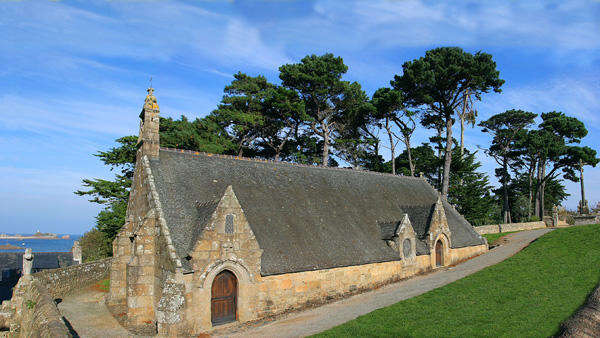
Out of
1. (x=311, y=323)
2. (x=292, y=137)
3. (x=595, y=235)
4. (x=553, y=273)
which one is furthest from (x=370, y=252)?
(x=292, y=137)

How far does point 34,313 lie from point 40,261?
29.3m

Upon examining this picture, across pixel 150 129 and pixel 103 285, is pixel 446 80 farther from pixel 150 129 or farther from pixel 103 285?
pixel 103 285

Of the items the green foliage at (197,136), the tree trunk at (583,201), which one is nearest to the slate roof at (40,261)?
the green foliage at (197,136)

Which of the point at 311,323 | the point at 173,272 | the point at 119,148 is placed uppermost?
the point at 119,148

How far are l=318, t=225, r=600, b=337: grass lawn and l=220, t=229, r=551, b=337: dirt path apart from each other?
86 cm

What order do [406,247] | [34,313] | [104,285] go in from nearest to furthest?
[34,313], [406,247], [104,285]

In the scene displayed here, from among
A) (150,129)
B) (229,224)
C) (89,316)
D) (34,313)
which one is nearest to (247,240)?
(229,224)

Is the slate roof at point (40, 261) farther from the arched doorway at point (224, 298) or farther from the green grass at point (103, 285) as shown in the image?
the arched doorway at point (224, 298)

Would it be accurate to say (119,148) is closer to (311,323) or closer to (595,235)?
(311,323)

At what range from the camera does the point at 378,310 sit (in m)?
15.2

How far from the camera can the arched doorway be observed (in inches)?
591

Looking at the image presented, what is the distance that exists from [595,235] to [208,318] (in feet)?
88.6

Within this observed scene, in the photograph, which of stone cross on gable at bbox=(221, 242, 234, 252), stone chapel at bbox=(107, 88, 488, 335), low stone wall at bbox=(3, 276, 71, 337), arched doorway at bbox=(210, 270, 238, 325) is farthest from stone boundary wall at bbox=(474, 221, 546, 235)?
low stone wall at bbox=(3, 276, 71, 337)

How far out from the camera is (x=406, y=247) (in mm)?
22203
